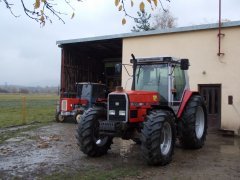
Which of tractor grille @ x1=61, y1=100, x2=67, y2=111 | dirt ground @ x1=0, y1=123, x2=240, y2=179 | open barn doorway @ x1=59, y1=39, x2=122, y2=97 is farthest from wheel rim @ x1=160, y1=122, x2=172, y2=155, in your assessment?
tractor grille @ x1=61, y1=100, x2=67, y2=111

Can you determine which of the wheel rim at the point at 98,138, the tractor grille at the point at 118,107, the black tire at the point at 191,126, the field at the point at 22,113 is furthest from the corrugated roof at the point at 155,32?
the wheel rim at the point at 98,138

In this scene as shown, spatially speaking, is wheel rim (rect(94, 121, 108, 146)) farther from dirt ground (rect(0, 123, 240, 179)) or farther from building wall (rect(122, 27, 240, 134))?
building wall (rect(122, 27, 240, 134))

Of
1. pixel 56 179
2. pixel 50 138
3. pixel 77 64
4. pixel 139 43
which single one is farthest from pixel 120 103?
pixel 77 64

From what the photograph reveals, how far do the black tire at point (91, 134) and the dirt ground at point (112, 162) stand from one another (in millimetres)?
212

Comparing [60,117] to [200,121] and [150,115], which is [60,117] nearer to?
[200,121]

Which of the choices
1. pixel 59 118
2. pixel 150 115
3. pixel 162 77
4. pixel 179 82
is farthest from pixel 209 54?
pixel 59 118

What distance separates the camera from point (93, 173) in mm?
7883

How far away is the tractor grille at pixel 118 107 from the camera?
916 cm

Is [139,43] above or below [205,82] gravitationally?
above

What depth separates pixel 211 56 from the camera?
53.5ft

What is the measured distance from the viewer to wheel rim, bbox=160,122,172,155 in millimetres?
9039

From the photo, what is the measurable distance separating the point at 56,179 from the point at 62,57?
15.0 metres

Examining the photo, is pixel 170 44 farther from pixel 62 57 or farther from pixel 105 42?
pixel 62 57

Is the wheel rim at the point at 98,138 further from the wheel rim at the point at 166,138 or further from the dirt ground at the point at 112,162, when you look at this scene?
the wheel rim at the point at 166,138
